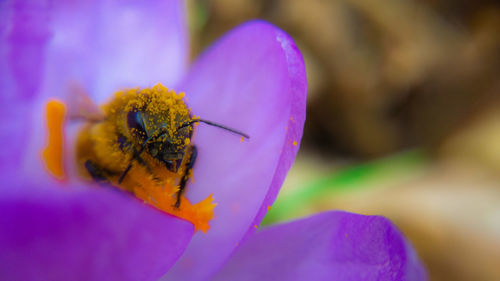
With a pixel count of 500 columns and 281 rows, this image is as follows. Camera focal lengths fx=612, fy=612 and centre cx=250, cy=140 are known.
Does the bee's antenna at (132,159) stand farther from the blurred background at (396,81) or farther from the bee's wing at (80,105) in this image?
the blurred background at (396,81)

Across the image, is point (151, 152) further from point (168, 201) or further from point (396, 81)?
point (396, 81)

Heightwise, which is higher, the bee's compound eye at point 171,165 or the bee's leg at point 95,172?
the bee's compound eye at point 171,165

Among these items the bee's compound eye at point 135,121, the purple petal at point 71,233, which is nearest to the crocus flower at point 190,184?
the purple petal at point 71,233

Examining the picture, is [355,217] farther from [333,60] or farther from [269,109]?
[333,60]

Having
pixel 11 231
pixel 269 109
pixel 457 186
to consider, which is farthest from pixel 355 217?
pixel 457 186

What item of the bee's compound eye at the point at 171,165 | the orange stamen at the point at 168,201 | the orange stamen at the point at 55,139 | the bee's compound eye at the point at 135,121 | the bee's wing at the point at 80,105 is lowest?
the orange stamen at the point at 55,139

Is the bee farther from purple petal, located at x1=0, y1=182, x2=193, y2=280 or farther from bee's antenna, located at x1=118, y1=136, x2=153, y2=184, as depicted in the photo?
purple petal, located at x1=0, y1=182, x2=193, y2=280

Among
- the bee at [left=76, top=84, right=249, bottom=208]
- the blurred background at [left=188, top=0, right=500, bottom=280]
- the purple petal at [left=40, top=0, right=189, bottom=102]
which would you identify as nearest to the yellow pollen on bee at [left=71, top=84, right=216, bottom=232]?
the bee at [left=76, top=84, right=249, bottom=208]
